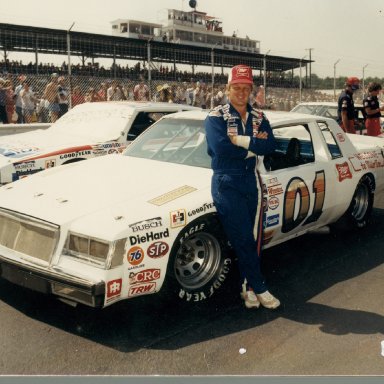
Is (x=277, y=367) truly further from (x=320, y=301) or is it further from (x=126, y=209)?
(x=126, y=209)

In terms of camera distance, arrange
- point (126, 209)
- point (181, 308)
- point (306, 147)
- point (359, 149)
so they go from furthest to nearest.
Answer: point (359, 149)
point (306, 147)
point (181, 308)
point (126, 209)

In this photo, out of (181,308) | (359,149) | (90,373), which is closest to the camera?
(90,373)

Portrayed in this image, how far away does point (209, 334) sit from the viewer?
3488mm

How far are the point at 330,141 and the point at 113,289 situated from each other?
3143 mm

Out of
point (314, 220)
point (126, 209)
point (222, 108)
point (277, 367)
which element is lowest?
point (277, 367)

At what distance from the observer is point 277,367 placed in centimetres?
307

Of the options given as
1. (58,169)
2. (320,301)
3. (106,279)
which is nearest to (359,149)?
(320,301)

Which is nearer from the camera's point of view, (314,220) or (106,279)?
(106,279)

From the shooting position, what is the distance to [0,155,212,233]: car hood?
359 centimetres

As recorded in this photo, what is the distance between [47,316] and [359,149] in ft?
12.6

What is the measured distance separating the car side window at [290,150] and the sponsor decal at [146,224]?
1.37 meters

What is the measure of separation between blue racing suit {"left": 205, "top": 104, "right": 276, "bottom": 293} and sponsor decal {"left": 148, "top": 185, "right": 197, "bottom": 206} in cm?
22

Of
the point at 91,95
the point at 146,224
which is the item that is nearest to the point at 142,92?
the point at 91,95

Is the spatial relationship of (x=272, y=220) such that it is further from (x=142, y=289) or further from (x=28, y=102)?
(x=28, y=102)
